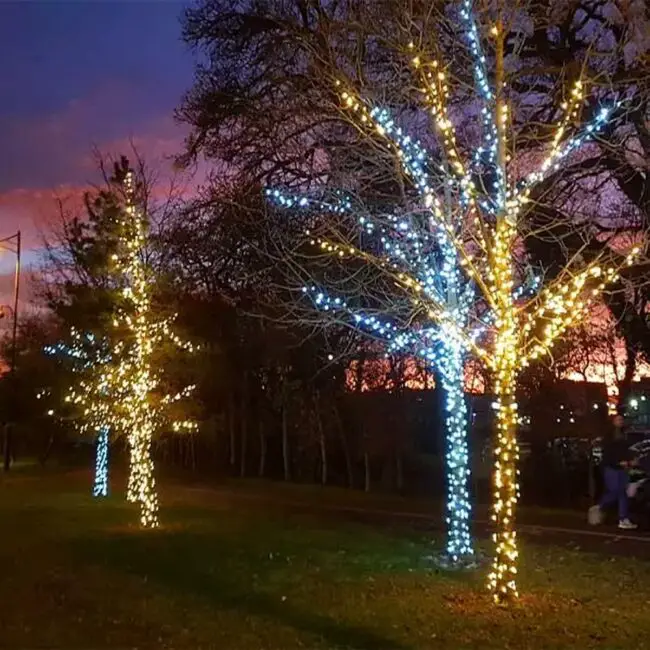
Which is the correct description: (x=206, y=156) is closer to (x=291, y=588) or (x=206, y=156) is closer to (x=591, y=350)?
(x=291, y=588)

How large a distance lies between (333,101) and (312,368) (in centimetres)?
1932

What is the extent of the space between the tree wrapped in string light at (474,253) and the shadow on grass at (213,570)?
1.88 m

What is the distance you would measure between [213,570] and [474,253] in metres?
4.91

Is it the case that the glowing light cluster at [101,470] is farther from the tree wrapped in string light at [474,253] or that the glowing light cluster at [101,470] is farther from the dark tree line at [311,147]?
the tree wrapped in string light at [474,253]

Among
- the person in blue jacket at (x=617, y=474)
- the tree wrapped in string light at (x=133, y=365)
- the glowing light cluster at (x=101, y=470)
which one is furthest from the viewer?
the glowing light cluster at (x=101, y=470)

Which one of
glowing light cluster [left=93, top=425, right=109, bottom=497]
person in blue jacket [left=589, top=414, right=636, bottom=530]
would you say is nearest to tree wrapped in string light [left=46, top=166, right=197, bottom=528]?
glowing light cluster [left=93, top=425, right=109, bottom=497]

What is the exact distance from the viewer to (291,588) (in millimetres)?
10305

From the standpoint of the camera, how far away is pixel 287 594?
9.97 m

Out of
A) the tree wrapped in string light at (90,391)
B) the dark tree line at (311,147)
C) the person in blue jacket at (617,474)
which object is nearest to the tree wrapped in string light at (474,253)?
the dark tree line at (311,147)

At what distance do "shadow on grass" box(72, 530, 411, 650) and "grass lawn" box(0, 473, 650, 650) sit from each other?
0.02m

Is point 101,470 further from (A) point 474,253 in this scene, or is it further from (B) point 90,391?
(A) point 474,253

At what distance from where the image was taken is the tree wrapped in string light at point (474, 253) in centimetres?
930

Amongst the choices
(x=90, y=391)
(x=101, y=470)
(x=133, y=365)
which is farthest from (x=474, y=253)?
(x=101, y=470)

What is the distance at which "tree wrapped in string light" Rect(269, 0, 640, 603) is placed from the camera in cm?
930
